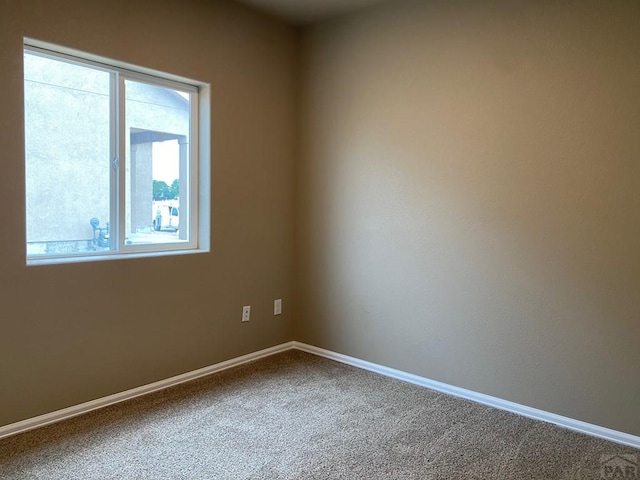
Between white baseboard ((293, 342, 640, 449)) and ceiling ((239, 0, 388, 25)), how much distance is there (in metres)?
2.42

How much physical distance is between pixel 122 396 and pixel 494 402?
2150 millimetres

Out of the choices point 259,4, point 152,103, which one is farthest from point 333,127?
point 152,103

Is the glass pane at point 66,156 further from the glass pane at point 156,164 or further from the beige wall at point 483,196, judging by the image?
the beige wall at point 483,196

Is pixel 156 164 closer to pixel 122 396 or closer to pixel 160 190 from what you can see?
pixel 160 190

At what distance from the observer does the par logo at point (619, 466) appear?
2.14 metres

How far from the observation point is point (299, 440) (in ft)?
7.84

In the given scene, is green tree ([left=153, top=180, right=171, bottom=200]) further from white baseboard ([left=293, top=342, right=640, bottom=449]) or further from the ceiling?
white baseboard ([left=293, top=342, right=640, bottom=449])

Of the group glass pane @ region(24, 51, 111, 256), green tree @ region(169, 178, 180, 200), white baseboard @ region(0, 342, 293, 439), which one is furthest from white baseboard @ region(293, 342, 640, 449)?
glass pane @ region(24, 51, 111, 256)

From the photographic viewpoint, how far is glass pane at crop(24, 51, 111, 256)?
250 centimetres

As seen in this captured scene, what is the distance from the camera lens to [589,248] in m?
2.50

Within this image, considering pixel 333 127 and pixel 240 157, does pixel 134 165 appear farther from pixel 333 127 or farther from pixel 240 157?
pixel 333 127

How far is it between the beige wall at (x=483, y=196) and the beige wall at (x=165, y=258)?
30 centimetres

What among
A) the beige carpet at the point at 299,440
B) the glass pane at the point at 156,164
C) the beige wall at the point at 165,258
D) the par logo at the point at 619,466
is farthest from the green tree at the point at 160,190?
the par logo at the point at 619,466

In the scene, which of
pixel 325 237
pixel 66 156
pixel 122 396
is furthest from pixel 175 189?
pixel 122 396
